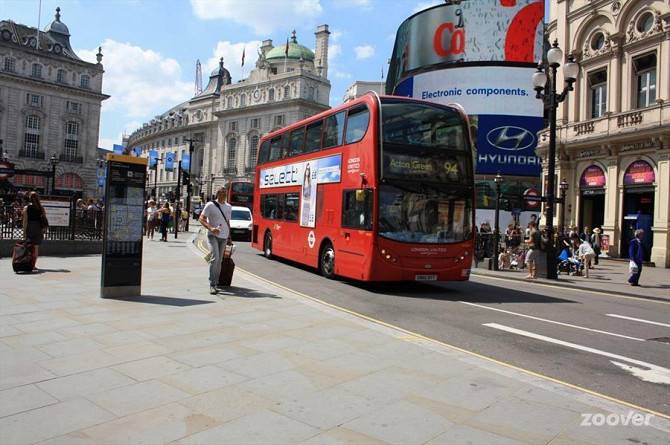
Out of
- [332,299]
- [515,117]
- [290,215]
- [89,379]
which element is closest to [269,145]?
[290,215]

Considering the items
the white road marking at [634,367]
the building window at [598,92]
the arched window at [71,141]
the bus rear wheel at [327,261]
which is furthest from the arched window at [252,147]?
the white road marking at [634,367]

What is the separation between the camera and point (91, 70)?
89.4 metres

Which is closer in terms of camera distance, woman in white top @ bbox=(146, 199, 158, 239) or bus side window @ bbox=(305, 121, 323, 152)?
bus side window @ bbox=(305, 121, 323, 152)

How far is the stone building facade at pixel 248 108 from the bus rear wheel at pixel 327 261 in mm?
68492

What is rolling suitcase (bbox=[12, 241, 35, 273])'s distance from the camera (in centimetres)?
1156

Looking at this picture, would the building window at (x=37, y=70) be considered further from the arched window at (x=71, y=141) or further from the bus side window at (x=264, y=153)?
the bus side window at (x=264, y=153)

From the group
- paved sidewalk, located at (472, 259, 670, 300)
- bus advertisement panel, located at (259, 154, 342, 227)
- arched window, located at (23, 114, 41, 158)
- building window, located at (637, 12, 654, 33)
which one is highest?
arched window, located at (23, 114, 41, 158)

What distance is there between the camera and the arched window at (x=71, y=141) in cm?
8725

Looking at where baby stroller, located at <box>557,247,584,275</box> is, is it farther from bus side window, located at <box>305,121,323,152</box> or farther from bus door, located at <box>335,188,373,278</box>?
bus side window, located at <box>305,121,323,152</box>

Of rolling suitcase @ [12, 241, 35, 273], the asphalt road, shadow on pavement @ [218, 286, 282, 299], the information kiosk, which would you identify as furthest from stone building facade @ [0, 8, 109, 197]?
the asphalt road

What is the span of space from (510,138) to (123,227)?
37.2m

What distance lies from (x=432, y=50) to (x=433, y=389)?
41782 millimetres

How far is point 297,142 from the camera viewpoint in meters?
15.9

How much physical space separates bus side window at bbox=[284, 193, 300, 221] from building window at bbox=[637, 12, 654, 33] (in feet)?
63.8
